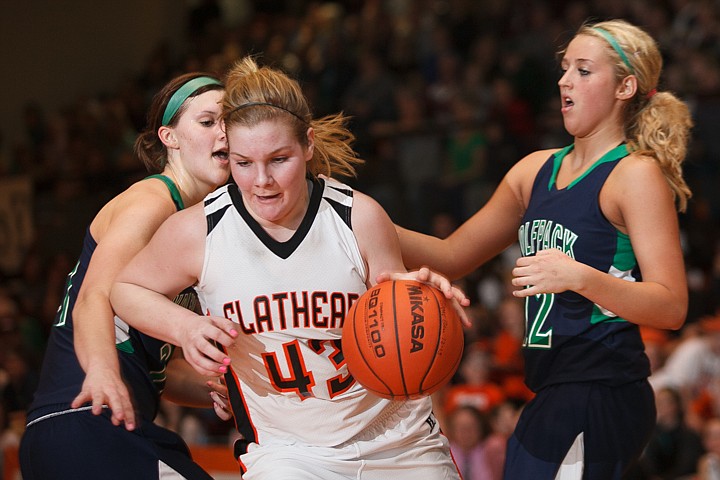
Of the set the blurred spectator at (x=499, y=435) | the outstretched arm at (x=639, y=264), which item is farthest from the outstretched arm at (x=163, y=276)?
the blurred spectator at (x=499, y=435)

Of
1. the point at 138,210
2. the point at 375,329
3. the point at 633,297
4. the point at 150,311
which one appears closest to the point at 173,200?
the point at 138,210

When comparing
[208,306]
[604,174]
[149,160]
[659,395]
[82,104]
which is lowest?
[659,395]

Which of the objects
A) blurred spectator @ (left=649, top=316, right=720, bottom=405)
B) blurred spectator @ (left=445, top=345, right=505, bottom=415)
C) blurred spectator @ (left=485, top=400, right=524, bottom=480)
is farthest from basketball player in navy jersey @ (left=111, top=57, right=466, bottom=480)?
blurred spectator @ (left=649, top=316, right=720, bottom=405)

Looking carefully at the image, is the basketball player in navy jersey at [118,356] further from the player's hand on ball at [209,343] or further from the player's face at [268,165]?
the player's face at [268,165]

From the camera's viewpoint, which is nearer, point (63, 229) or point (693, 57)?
point (693, 57)

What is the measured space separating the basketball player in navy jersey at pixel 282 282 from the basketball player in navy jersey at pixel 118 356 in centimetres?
13

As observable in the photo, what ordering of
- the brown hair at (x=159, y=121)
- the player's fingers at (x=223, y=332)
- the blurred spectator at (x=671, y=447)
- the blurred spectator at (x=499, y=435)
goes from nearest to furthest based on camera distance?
the player's fingers at (x=223, y=332), the brown hair at (x=159, y=121), the blurred spectator at (x=671, y=447), the blurred spectator at (x=499, y=435)

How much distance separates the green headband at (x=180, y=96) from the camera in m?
3.69

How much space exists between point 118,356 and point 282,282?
2.19 ft

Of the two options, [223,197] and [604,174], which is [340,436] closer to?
[223,197]

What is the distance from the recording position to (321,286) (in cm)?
308

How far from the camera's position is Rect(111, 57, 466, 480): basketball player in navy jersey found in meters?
3.04

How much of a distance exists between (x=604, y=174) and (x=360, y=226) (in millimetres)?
889

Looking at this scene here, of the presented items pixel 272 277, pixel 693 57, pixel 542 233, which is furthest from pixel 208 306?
pixel 693 57
